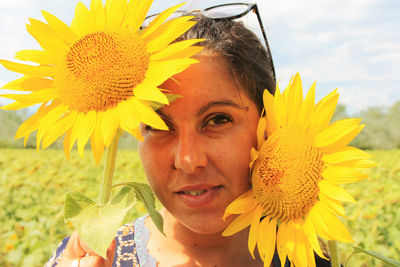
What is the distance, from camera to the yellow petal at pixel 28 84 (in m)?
0.97

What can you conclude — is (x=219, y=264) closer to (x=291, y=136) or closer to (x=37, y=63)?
(x=291, y=136)

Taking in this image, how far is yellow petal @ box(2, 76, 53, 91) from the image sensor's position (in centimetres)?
97

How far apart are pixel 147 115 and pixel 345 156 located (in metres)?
0.53

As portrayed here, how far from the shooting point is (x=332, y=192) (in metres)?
1.03

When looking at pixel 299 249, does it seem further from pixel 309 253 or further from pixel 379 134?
pixel 379 134

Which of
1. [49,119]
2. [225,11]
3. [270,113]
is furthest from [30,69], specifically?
[225,11]

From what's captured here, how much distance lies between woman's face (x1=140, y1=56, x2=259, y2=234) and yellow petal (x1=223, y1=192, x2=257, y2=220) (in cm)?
7

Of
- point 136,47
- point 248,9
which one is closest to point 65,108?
point 136,47

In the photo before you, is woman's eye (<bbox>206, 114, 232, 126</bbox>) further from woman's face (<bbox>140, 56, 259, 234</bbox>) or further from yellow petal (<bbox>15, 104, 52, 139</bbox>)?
yellow petal (<bbox>15, 104, 52, 139</bbox>)

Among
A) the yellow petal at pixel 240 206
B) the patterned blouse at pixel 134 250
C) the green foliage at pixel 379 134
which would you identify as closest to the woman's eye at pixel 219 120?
the yellow petal at pixel 240 206

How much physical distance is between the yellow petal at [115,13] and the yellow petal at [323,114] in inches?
22.1

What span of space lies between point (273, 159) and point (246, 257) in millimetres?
622

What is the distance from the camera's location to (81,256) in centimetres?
105

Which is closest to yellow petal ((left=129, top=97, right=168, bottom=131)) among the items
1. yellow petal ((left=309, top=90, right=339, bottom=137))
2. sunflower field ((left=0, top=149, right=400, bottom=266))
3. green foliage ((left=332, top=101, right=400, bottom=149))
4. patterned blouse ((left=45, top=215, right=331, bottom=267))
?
yellow petal ((left=309, top=90, right=339, bottom=137))
